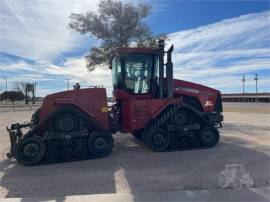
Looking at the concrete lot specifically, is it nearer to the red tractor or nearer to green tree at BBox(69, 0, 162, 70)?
the red tractor

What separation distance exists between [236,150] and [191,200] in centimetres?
442

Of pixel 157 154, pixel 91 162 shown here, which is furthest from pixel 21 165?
pixel 157 154

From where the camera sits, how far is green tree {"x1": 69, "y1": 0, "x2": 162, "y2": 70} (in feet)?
60.3

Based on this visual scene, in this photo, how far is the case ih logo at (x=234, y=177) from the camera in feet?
18.5

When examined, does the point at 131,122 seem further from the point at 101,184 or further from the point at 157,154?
the point at 101,184

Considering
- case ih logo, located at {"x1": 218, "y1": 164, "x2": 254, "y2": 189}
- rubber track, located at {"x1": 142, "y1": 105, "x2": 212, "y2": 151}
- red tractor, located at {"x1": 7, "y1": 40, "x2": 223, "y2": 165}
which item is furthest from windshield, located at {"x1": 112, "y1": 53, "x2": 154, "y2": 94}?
case ih logo, located at {"x1": 218, "y1": 164, "x2": 254, "y2": 189}

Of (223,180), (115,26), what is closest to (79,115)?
(223,180)

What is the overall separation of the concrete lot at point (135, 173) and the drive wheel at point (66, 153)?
329mm

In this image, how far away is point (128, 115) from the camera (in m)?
9.19

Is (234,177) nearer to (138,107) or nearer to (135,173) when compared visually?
(135,173)

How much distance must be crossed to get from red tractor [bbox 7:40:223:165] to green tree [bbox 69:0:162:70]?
8.84m

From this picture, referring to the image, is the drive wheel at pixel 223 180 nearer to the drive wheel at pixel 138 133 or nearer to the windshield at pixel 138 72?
the windshield at pixel 138 72

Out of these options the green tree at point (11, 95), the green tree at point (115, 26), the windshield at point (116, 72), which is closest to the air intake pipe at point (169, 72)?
the windshield at point (116, 72)

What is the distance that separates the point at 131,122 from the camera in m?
9.07
